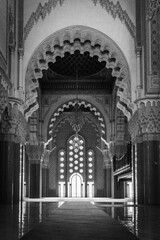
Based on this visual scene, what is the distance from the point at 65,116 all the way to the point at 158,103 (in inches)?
527

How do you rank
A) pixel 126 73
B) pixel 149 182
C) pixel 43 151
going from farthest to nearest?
pixel 43 151 → pixel 126 73 → pixel 149 182

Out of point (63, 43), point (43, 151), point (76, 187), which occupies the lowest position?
point (76, 187)

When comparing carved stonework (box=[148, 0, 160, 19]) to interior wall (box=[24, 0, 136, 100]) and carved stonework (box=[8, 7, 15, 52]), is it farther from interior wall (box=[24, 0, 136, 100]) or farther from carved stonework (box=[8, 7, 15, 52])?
carved stonework (box=[8, 7, 15, 52])

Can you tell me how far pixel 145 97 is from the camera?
1262cm

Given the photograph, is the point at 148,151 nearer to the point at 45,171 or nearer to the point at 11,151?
the point at 11,151

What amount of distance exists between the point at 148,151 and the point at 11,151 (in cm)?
392

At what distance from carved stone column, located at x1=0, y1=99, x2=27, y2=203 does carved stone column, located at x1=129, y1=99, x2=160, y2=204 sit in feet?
11.8

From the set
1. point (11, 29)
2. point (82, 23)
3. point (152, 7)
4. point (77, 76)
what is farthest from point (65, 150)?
point (11, 29)

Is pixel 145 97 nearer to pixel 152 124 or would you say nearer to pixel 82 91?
pixel 152 124

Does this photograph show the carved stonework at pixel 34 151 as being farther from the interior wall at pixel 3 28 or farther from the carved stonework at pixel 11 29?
the interior wall at pixel 3 28

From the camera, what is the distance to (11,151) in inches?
498

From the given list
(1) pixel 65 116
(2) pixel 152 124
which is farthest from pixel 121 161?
(1) pixel 65 116

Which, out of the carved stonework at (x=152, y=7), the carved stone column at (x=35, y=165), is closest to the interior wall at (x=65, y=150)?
the carved stone column at (x=35, y=165)

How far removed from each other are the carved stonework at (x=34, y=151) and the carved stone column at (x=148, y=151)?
8967 millimetres
